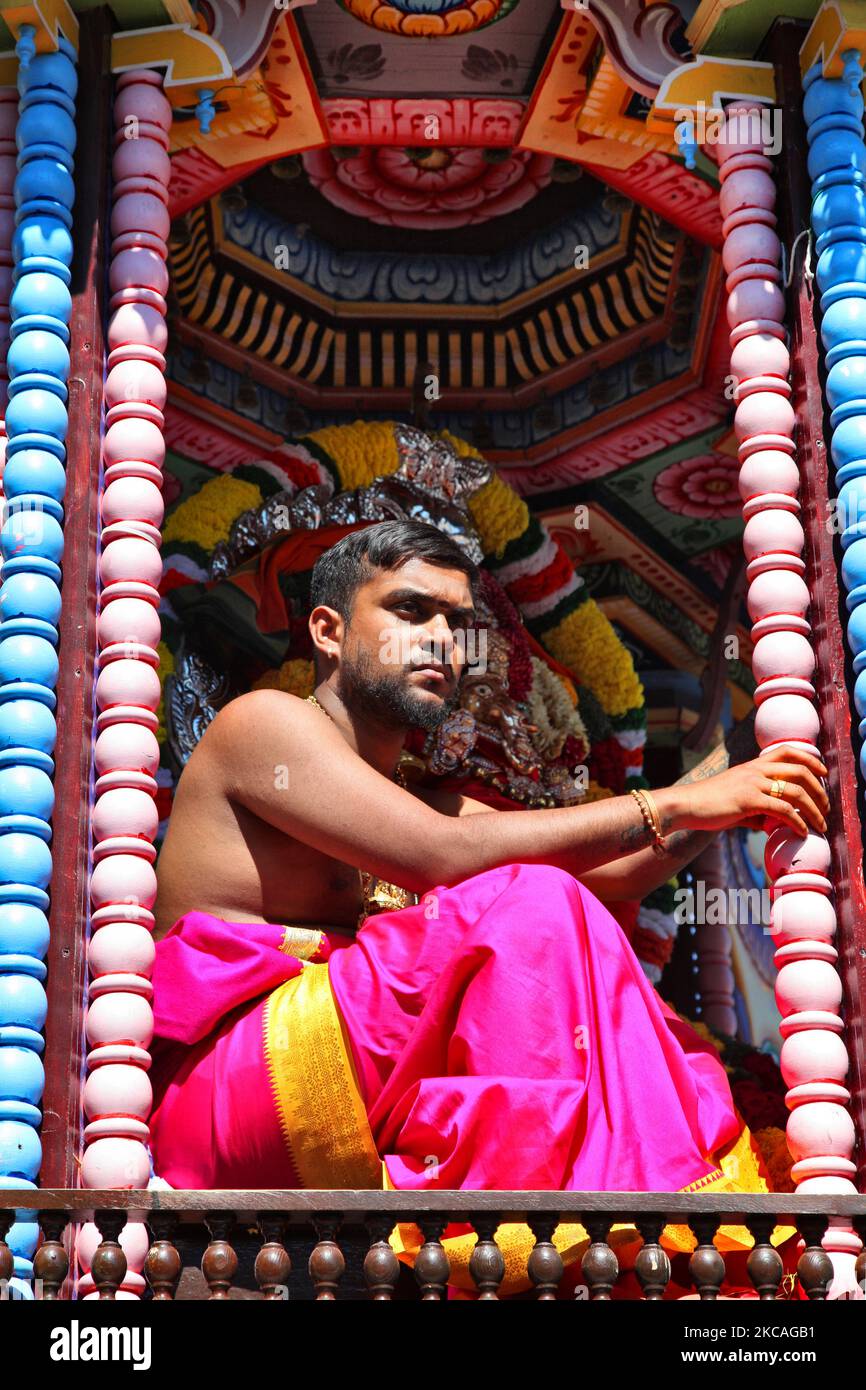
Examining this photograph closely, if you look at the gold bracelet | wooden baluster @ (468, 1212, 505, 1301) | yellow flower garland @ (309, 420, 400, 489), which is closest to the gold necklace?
the gold bracelet

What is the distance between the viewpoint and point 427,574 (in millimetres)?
4730

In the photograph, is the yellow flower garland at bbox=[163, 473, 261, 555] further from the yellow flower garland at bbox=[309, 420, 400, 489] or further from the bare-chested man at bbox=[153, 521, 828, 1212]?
the bare-chested man at bbox=[153, 521, 828, 1212]

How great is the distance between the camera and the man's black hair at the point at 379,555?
476 cm

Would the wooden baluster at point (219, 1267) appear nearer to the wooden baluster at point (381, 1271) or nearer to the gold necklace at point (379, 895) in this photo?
the wooden baluster at point (381, 1271)

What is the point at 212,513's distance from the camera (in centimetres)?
572

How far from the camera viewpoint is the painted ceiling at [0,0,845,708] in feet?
17.0

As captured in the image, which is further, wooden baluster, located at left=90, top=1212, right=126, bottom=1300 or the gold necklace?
the gold necklace

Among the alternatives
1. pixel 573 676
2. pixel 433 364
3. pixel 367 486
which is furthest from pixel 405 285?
pixel 573 676

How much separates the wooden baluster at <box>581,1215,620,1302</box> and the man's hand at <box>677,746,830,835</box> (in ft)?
3.66

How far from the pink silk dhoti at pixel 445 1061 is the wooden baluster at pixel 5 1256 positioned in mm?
614

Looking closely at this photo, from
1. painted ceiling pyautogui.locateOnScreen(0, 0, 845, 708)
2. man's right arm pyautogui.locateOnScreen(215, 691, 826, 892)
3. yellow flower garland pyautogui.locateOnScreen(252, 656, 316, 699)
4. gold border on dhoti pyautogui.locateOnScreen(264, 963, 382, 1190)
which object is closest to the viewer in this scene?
gold border on dhoti pyautogui.locateOnScreen(264, 963, 382, 1190)

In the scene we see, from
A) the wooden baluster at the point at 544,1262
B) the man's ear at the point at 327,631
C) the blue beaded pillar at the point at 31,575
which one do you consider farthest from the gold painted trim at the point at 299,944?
the wooden baluster at the point at 544,1262
